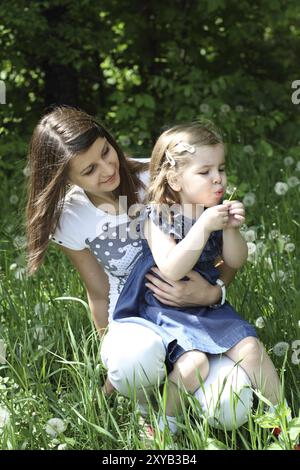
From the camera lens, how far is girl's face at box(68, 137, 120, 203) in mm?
2633

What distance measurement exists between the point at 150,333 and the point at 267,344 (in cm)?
53

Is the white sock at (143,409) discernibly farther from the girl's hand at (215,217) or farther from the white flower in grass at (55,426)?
the girl's hand at (215,217)

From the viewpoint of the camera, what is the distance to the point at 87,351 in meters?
2.78

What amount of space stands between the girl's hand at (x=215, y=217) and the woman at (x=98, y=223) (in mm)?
220

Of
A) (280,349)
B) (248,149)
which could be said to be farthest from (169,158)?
(248,149)

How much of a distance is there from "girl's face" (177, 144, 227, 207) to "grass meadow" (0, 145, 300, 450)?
1.63ft

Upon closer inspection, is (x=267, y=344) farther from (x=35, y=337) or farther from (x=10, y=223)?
(x=10, y=223)

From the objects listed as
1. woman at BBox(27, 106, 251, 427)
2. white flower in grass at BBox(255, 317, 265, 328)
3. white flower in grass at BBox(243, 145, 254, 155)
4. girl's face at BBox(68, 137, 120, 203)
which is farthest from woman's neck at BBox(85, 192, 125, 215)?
white flower in grass at BBox(243, 145, 254, 155)

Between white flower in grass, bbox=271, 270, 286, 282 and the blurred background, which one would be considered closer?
white flower in grass, bbox=271, 270, 286, 282

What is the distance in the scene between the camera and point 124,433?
97.3 inches

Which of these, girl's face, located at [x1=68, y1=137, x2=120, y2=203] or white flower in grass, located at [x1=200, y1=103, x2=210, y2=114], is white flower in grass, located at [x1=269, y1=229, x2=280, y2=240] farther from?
white flower in grass, located at [x1=200, y1=103, x2=210, y2=114]

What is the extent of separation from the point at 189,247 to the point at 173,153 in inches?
12.1
